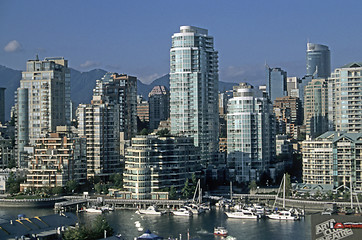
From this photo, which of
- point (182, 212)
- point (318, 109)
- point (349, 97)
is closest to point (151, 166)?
point (182, 212)

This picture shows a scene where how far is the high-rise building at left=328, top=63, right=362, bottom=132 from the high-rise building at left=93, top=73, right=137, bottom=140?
36300 millimetres

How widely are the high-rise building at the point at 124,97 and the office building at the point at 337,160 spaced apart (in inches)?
1505

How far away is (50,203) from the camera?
288ft

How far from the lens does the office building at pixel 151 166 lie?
8375 cm

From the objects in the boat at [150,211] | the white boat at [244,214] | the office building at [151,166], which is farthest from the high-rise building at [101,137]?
the white boat at [244,214]

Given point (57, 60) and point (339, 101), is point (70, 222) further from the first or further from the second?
point (57, 60)

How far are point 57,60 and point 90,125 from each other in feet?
64.5

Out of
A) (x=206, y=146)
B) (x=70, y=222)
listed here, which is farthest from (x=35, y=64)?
(x=70, y=222)

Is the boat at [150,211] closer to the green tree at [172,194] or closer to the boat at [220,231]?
the green tree at [172,194]

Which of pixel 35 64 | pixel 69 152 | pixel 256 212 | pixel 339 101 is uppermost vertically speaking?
pixel 35 64

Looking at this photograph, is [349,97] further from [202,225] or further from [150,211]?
[202,225]

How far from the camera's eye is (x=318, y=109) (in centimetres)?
14950

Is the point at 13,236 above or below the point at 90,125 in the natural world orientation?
below

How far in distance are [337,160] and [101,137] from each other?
36.3 metres
